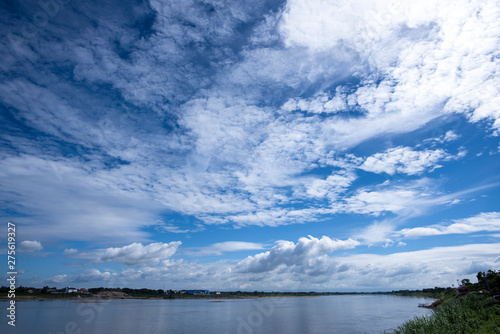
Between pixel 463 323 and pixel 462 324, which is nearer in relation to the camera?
pixel 462 324

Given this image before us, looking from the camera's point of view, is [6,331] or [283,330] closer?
[6,331]

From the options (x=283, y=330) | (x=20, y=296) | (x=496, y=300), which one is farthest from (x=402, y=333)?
(x=20, y=296)

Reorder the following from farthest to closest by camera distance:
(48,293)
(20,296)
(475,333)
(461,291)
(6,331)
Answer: (48,293), (20,296), (461,291), (6,331), (475,333)

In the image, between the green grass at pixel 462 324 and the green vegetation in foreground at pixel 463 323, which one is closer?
the green grass at pixel 462 324

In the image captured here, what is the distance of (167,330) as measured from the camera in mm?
54750

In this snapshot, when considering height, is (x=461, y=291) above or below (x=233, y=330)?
above

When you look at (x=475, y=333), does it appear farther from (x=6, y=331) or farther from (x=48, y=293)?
(x=48, y=293)

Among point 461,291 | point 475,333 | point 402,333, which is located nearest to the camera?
point 475,333

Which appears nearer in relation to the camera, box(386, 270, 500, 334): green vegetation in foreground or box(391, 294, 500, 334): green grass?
box(391, 294, 500, 334): green grass

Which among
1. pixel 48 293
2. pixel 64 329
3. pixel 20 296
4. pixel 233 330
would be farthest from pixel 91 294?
pixel 233 330

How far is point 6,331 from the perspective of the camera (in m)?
49.9

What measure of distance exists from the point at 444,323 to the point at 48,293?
197426 millimetres

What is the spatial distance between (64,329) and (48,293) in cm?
14406

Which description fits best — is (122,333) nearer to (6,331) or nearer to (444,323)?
(6,331)
